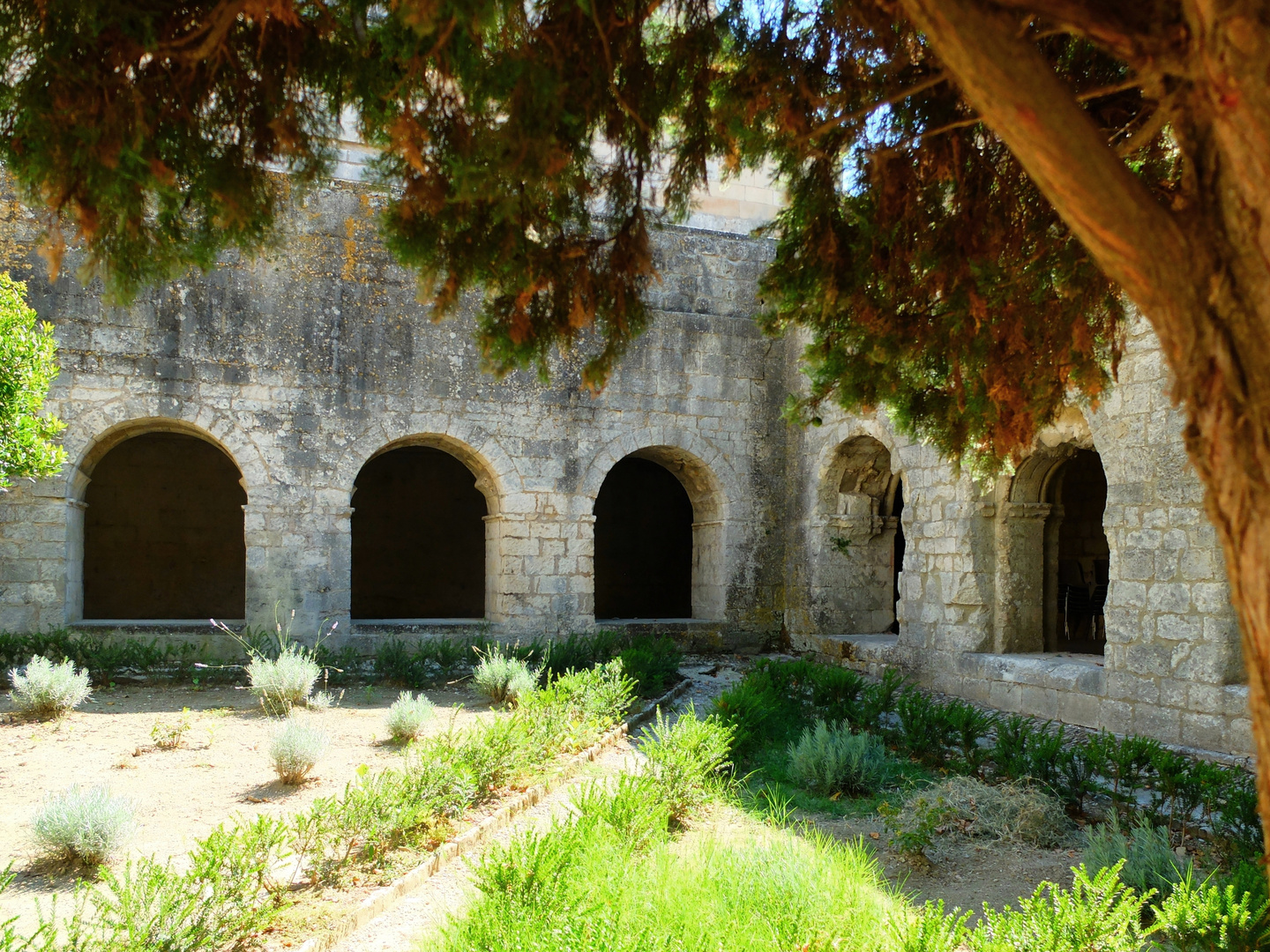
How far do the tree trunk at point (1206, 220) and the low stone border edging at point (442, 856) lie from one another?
255 cm

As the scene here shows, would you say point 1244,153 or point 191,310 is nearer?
point 1244,153

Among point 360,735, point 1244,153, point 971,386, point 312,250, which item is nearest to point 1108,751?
point 971,386

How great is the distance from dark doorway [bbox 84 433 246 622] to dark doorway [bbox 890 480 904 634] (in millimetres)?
7765

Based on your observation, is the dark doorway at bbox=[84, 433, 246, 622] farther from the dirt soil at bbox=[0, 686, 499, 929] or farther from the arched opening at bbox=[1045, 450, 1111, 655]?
the arched opening at bbox=[1045, 450, 1111, 655]

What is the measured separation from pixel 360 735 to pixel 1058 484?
550 centimetres

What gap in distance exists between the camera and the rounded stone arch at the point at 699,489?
30.8 feet

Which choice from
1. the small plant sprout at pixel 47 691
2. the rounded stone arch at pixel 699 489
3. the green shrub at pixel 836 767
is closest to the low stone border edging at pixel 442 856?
the green shrub at pixel 836 767

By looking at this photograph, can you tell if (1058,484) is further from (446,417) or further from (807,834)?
(446,417)

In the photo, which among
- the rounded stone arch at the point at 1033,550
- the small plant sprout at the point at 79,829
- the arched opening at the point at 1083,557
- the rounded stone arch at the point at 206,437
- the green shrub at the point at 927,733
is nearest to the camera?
the small plant sprout at the point at 79,829

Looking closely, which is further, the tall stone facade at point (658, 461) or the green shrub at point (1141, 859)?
the tall stone facade at point (658, 461)

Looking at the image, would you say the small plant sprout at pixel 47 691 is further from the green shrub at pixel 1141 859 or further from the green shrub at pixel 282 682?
the green shrub at pixel 1141 859

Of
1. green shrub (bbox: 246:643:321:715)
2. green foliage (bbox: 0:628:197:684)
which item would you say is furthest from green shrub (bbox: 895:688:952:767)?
green foliage (bbox: 0:628:197:684)

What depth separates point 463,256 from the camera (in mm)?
3248

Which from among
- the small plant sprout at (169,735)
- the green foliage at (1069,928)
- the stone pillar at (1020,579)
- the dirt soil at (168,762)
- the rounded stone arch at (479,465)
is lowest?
the dirt soil at (168,762)
